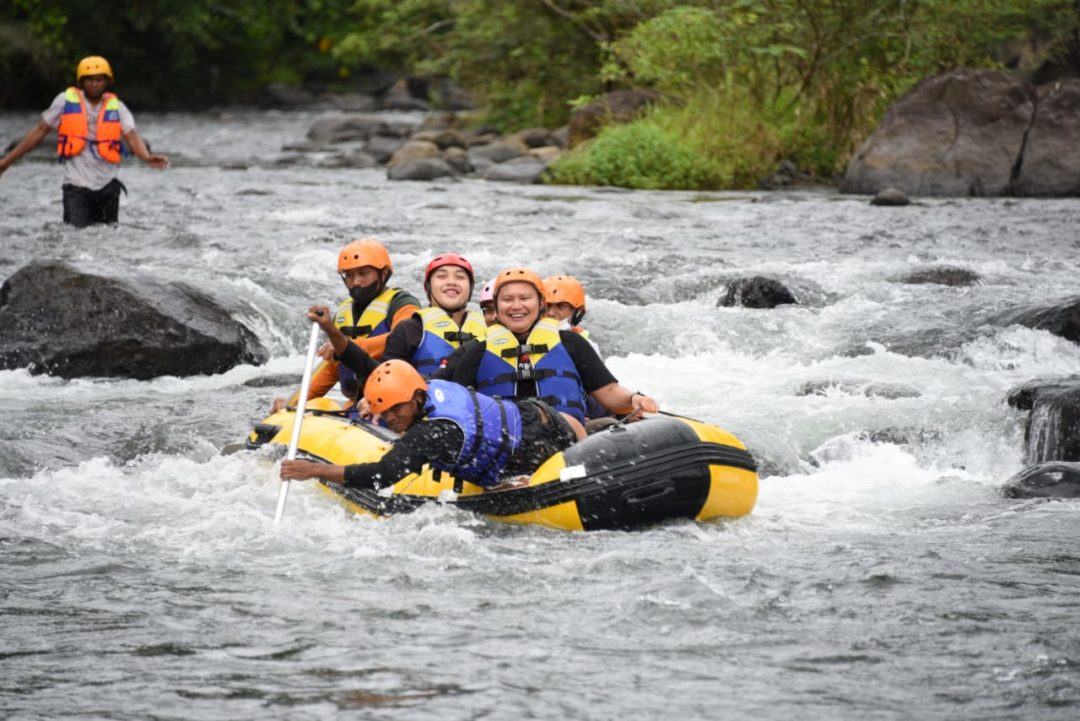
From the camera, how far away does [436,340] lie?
749 cm

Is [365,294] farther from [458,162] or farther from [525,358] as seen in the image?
[458,162]

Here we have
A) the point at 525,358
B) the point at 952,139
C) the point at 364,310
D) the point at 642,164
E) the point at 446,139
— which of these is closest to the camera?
the point at 525,358

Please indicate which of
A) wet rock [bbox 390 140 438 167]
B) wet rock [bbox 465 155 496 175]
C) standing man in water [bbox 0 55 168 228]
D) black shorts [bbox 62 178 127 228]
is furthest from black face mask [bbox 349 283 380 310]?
wet rock [bbox 390 140 438 167]

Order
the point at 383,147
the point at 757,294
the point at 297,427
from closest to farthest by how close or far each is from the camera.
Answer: the point at 297,427 → the point at 757,294 → the point at 383,147

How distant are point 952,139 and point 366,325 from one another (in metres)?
12.4

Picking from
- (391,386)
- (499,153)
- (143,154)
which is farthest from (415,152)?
(391,386)

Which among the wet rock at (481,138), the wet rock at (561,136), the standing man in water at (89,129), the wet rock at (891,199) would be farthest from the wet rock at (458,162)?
the standing man in water at (89,129)

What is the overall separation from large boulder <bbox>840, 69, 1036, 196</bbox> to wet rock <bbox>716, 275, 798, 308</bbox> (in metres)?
7.00

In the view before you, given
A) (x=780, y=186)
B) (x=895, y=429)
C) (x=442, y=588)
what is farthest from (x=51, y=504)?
(x=780, y=186)

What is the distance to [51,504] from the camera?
7180 millimetres

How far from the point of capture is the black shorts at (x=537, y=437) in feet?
22.2

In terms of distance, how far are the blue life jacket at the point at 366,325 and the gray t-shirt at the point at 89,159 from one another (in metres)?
5.84

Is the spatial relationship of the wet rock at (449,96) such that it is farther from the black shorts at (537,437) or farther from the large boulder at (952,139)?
the black shorts at (537,437)

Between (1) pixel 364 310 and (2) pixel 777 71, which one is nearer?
(1) pixel 364 310
